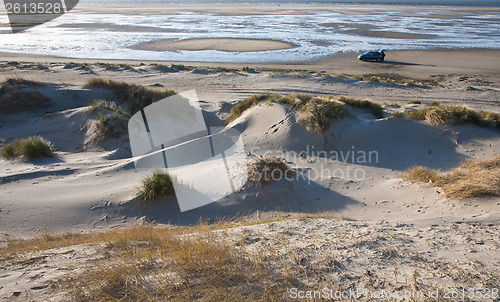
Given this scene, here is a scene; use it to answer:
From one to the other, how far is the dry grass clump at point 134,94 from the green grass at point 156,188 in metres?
7.84

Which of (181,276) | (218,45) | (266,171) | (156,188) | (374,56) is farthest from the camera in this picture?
(218,45)

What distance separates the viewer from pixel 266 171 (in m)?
8.98

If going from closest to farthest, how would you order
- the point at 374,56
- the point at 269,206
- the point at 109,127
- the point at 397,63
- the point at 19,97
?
the point at 269,206 → the point at 109,127 → the point at 19,97 → the point at 397,63 → the point at 374,56

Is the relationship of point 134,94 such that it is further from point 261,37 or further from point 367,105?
point 261,37

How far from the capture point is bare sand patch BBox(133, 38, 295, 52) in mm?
36594

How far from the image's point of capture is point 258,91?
1983cm

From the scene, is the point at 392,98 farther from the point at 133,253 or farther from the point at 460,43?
the point at 460,43

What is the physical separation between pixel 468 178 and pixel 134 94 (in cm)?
1422

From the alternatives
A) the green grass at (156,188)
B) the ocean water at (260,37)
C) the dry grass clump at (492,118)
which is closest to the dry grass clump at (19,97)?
the green grass at (156,188)

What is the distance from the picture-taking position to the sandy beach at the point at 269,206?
4.06 m

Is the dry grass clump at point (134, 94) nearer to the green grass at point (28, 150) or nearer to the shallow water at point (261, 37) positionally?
the green grass at point (28, 150)

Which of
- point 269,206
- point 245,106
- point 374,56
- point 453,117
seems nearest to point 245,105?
point 245,106

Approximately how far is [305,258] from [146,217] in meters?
4.88

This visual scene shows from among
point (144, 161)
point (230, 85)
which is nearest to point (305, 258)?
point (144, 161)
